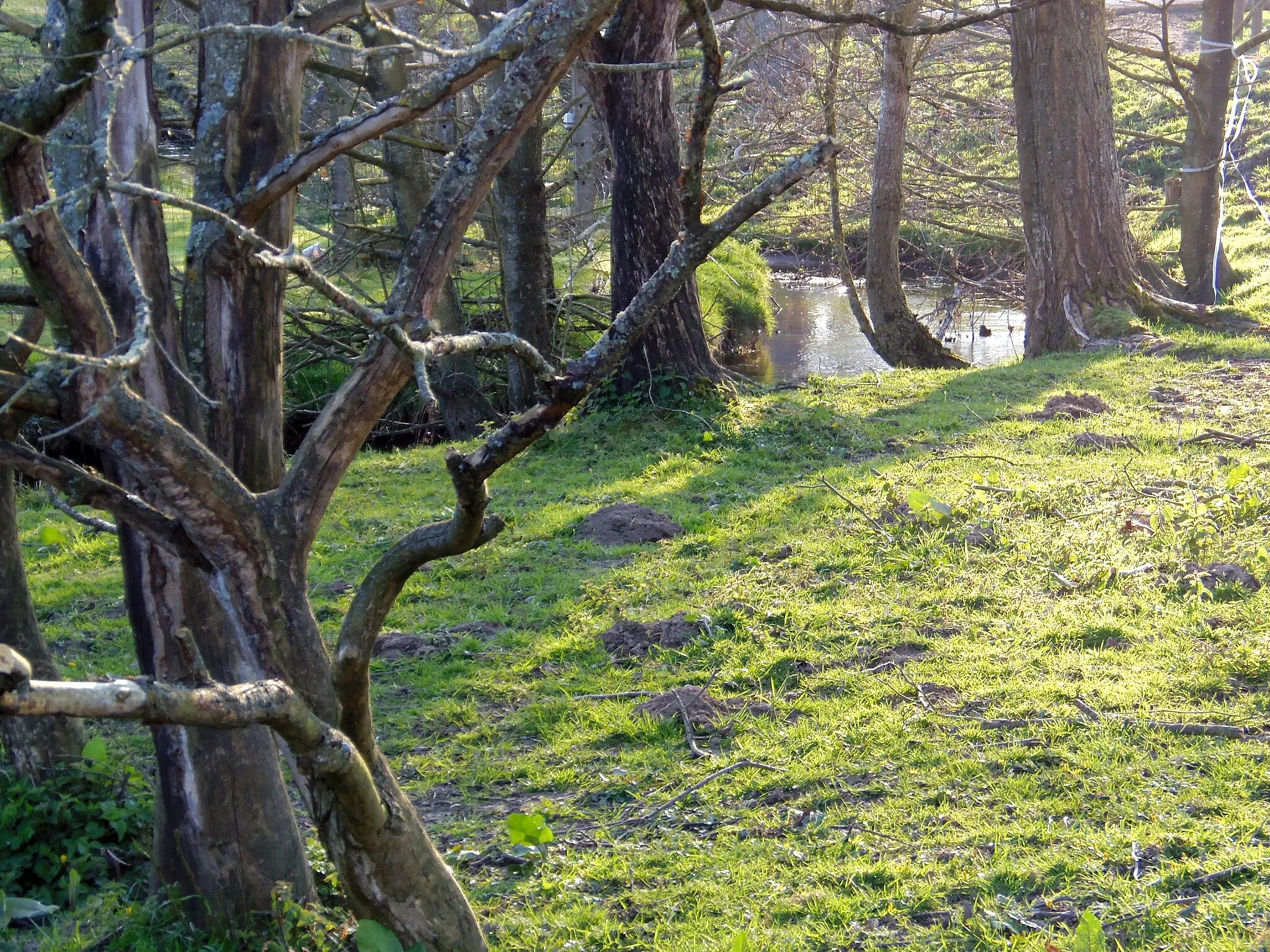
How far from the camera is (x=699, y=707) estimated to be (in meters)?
4.67

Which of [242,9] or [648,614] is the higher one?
[242,9]

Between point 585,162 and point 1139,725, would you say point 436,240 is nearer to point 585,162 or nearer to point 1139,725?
point 1139,725

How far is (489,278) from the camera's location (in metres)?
12.1

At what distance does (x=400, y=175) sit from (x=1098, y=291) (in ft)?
21.9

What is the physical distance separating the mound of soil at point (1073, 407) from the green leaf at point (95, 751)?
6610mm

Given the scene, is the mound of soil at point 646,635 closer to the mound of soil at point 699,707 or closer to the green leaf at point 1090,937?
the mound of soil at point 699,707

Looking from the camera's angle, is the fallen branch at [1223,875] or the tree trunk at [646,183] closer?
the fallen branch at [1223,875]

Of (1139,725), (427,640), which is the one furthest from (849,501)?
(1139,725)

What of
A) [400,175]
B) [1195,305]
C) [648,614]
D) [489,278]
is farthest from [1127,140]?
[648,614]

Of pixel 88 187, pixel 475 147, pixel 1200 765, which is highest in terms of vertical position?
pixel 475 147

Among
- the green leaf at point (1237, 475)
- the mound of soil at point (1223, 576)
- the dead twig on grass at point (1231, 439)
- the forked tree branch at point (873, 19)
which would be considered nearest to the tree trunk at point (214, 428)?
the forked tree branch at point (873, 19)

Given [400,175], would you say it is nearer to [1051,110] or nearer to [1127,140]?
[1051,110]

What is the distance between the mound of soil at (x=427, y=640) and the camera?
5.50 m

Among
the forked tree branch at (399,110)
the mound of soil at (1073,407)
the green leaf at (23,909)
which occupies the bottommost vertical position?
the green leaf at (23,909)
